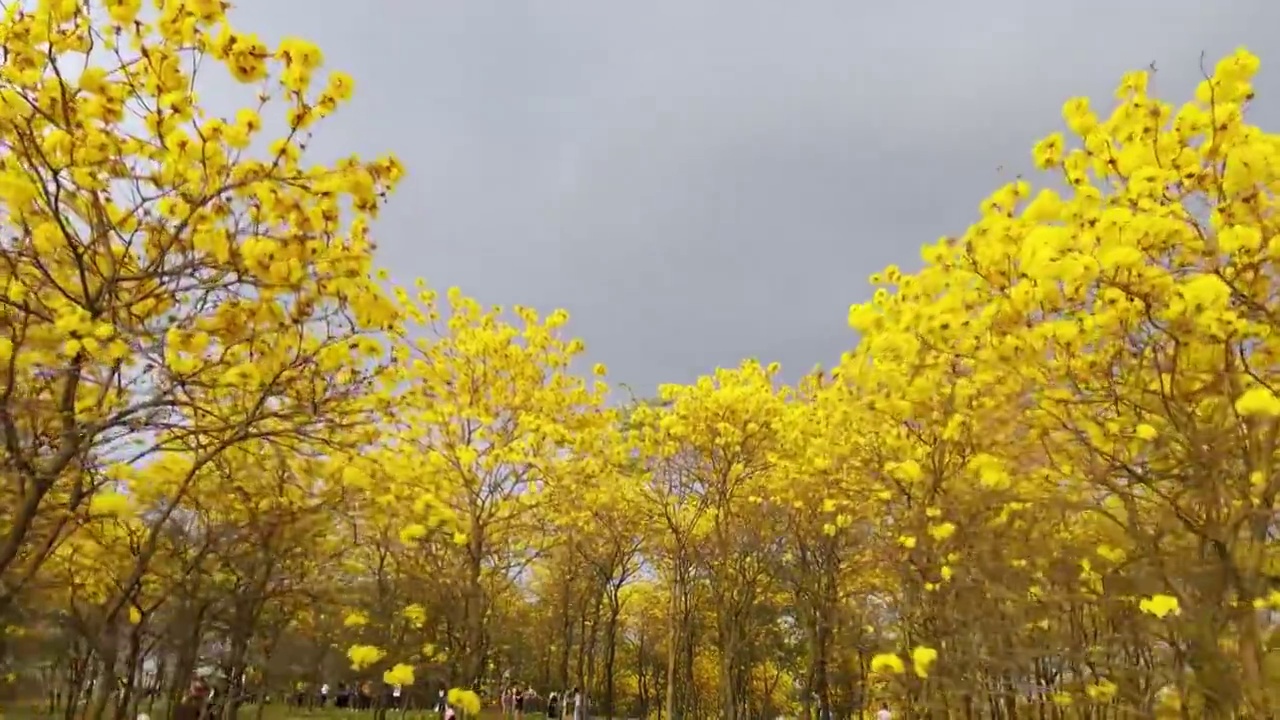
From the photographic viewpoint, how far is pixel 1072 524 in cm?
675

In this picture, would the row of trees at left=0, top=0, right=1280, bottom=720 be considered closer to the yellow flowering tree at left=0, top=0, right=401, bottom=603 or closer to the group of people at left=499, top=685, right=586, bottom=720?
the yellow flowering tree at left=0, top=0, right=401, bottom=603

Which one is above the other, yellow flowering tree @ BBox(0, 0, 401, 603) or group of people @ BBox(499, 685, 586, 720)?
yellow flowering tree @ BBox(0, 0, 401, 603)

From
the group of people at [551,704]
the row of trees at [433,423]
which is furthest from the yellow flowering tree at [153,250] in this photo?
the group of people at [551,704]

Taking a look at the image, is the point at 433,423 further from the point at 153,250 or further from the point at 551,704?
the point at 551,704

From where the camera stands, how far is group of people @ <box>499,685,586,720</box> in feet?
61.0

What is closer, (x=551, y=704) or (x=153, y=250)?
(x=153, y=250)

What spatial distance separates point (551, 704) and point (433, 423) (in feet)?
67.1

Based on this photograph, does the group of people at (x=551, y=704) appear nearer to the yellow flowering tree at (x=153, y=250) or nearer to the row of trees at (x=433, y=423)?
the row of trees at (x=433, y=423)

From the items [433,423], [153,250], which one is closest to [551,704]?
[433,423]

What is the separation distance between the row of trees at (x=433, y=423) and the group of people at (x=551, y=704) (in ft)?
34.1

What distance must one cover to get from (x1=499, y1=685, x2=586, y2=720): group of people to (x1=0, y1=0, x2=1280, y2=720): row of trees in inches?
410

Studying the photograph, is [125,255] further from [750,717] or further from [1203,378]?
[750,717]

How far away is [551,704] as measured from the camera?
26.6 m

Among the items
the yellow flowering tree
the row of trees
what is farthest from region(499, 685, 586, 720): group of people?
the yellow flowering tree
